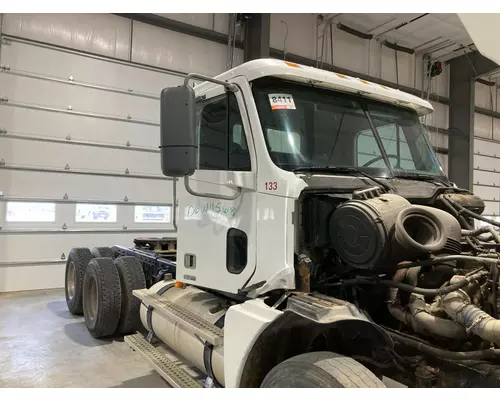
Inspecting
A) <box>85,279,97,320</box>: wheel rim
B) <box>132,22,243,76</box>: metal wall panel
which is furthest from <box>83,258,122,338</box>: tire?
<box>132,22,243,76</box>: metal wall panel

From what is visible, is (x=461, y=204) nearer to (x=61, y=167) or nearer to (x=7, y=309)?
(x=7, y=309)

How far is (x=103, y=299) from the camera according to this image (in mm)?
4535

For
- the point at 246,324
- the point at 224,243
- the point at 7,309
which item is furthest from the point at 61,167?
the point at 246,324

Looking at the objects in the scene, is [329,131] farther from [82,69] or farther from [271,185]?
[82,69]

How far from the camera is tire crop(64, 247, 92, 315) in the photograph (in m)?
5.66

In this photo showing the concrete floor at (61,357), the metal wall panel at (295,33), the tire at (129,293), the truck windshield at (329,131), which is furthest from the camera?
the metal wall panel at (295,33)

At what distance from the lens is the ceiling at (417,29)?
970 centimetres

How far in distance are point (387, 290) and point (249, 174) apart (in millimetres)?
1132

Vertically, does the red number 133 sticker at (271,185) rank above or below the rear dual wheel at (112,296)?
above

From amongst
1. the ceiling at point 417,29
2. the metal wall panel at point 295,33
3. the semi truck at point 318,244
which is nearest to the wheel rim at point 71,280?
the semi truck at point 318,244

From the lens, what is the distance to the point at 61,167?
734 cm

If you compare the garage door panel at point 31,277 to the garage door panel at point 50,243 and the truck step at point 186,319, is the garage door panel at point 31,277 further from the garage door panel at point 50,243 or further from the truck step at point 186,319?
the truck step at point 186,319

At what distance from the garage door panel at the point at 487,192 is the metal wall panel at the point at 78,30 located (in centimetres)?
1068

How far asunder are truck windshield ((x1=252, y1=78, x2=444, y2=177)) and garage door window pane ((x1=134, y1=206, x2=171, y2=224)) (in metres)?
5.81
